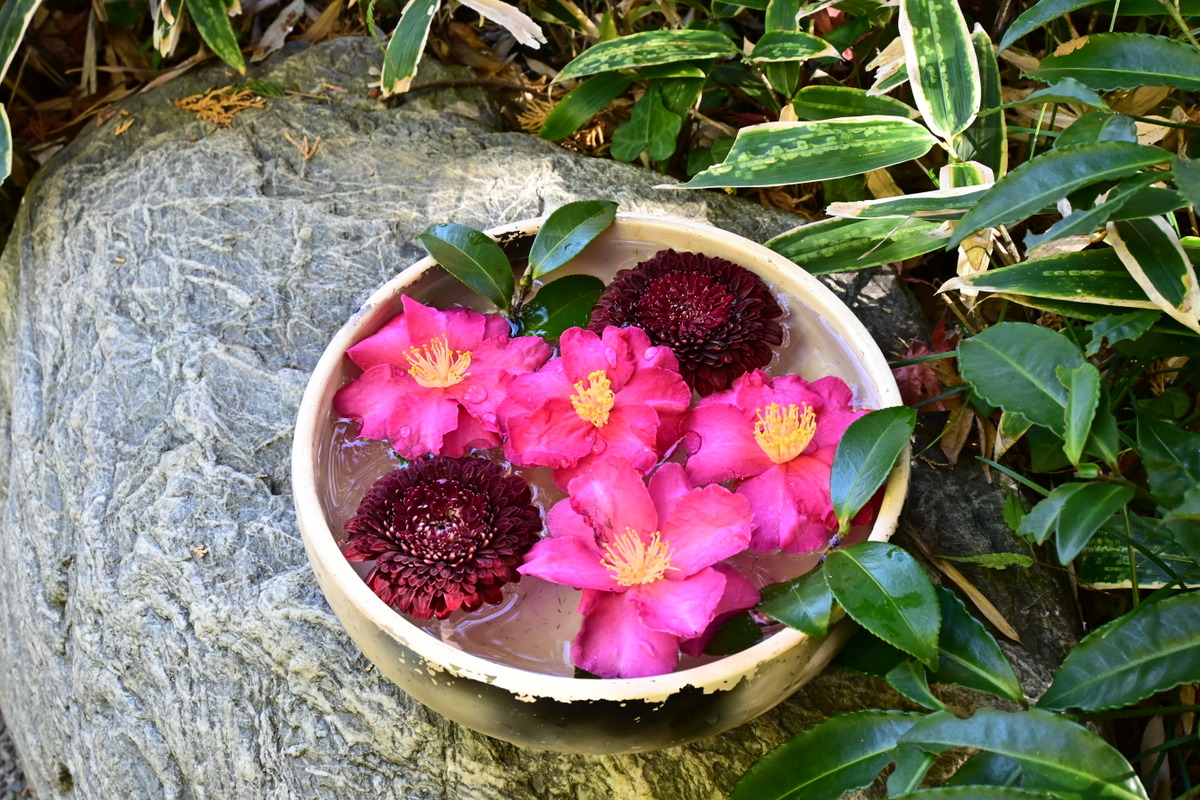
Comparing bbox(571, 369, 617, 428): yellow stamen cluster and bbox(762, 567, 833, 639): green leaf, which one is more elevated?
bbox(571, 369, 617, 428): yellow stamen cluster

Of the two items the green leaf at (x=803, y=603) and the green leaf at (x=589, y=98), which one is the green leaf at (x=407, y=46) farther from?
the green leaf at (x=803, y=603)

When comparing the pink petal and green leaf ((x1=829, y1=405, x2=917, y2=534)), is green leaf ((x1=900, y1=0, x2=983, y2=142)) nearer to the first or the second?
green leaf ((x1=829, y1=405, x2=917, y2=534))

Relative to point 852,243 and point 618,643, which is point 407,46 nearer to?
point 852,243

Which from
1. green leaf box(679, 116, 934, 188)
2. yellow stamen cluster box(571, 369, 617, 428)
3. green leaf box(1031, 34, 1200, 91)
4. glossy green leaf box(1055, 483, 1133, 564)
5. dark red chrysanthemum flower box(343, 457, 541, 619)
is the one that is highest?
green leaf box(1031, 34, 1200, 91)

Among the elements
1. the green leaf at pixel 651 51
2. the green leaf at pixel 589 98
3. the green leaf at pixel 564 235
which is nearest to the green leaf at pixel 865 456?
the green leaf at pixel 564 235

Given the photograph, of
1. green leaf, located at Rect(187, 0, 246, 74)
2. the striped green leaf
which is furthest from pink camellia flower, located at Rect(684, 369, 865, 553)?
green leaf, located at Rect(187, 0, 246, 74)
